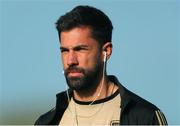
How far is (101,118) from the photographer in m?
6.57

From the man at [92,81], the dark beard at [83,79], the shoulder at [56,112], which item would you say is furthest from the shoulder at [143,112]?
the shoulder at [56,112]

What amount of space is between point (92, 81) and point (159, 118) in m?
0.75

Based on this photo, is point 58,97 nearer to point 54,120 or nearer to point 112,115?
point 54,120

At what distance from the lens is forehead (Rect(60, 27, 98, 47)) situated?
657 centimetres

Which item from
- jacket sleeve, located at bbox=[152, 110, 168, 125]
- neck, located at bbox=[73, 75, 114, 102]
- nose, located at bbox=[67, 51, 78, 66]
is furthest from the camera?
neck, located at bbox=[73, 75, 114, 102]

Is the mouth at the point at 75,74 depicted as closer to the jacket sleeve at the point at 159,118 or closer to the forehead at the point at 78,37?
the forehead at the point at 78,37

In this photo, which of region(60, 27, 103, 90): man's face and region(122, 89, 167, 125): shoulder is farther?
region(60, 27, 103, 90): man's face

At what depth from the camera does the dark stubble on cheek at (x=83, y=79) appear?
6609 millimetres

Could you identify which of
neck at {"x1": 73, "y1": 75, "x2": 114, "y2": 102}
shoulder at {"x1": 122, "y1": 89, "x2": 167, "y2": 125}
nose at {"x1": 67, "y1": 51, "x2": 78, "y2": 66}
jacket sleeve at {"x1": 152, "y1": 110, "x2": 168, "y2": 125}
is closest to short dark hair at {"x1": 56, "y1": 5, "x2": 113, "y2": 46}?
nose at {"x1": 67, "y1": 51, "x2": 78, "y2": 66}

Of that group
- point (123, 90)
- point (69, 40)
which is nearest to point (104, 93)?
point (123, 90)

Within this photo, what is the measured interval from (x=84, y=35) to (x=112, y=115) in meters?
0.81

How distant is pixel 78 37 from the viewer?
21.6ft

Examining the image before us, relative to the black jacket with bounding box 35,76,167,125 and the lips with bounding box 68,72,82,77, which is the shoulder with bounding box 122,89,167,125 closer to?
the black jacket with bounding box 35,76,167,125

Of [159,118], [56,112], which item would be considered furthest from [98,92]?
[159,118]
